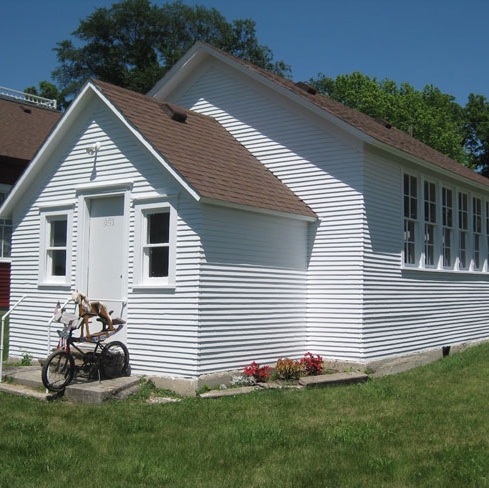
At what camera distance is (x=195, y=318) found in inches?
426

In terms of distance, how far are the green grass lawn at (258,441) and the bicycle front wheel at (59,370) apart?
0.44 metres

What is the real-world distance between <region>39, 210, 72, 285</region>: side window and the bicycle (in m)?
1.76

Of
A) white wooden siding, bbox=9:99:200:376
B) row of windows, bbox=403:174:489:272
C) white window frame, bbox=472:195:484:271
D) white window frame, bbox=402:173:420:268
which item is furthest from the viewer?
white window frame, bbox=472:195:484:271

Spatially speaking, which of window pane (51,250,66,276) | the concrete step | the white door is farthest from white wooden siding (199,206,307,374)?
window pane (51,250,66,276)

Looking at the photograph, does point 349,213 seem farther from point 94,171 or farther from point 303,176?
point 94,171

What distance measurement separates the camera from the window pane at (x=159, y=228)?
455 inches

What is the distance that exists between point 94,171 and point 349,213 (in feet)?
15.7

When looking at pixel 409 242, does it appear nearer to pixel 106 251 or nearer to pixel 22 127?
pixel 106 251

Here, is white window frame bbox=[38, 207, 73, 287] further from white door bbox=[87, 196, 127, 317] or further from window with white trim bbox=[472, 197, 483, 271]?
window with white trim bbox=[472, 197, 483, 271]

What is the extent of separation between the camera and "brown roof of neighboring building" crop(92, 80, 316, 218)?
11.3 metres

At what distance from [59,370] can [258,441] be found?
4220mm

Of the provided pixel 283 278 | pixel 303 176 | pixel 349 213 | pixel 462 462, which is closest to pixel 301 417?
pixel 462 462

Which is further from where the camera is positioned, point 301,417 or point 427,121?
point 427,121

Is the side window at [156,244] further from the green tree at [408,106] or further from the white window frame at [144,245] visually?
the green tree at [408,106]
